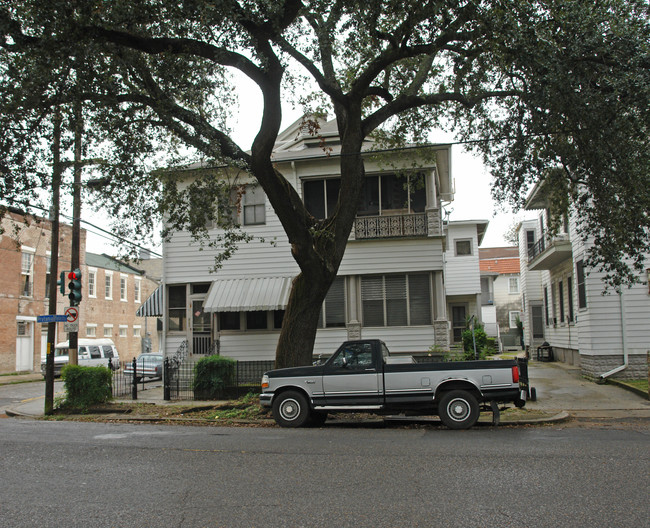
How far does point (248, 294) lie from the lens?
20094mm

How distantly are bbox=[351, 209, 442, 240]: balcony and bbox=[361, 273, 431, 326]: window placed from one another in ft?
4.47

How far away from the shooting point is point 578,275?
21250 mm

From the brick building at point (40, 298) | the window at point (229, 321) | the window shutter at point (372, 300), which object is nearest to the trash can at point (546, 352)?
the window shutter at point (372, 300)

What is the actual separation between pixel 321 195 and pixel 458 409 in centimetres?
1138

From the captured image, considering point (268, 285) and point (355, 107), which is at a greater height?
point (355, 107)

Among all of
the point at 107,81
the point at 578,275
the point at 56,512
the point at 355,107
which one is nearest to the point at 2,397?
the point at 107,81

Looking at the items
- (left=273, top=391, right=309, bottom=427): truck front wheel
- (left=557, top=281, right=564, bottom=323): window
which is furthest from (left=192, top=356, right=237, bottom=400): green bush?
(left=557, top=281, right=564, bottom=323): window

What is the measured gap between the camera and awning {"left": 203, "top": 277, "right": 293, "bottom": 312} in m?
19.6

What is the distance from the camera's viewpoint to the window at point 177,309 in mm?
21672

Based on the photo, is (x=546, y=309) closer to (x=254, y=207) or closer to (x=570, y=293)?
(x=570, y=293)

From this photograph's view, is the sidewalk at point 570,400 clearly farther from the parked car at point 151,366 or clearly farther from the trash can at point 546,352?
the trash can at point 546,352

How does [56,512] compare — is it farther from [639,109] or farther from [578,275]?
[578,275]

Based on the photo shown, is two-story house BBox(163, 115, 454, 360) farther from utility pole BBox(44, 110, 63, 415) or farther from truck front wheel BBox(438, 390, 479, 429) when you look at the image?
truck front wheel BBox(438, 390, 479, 429)

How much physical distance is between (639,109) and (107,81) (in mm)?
9760
